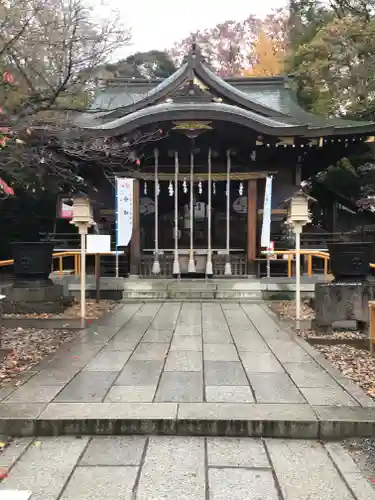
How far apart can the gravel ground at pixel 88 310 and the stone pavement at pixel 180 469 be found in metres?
5.09

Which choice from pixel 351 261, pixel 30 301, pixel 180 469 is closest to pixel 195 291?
pixel 30 301

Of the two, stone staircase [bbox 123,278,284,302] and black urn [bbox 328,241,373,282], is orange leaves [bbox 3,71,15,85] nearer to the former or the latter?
black urn [bbox 328,241,373,282]

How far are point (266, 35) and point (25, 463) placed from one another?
2739 cm

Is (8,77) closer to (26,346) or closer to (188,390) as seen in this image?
(26,346)

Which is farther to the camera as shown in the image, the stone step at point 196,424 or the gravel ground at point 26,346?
the gravel ground at point 26,346

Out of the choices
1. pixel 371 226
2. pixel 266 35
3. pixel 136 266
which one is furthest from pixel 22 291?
pixel 266 35

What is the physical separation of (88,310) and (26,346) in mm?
2904

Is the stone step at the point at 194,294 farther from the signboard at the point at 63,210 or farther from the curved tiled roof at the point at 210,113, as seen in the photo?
the signboard at the point at 63,210

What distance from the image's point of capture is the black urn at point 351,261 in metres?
7.21

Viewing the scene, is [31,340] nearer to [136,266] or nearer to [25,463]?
[25,463]

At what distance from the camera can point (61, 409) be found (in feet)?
12.3

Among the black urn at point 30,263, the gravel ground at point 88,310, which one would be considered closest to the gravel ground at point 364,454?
the gravel ground at point 88,310

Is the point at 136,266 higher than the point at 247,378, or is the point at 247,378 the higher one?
the point at 136,266

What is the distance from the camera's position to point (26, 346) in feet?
20.1
